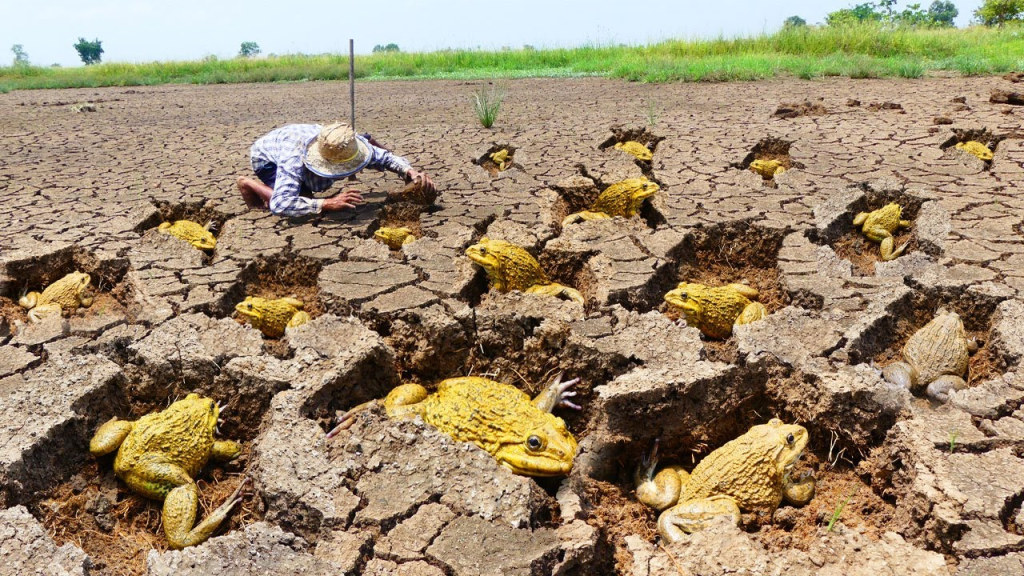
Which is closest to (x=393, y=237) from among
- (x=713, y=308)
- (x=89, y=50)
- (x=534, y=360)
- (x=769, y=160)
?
(x=534, y=360)

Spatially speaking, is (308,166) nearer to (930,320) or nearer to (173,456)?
(173,456)

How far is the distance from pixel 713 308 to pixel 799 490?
4.19ft

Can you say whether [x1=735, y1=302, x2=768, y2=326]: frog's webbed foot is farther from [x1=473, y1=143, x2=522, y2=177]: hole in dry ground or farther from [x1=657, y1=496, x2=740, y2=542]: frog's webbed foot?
[x1=473, y1=143, x2=522, y2=177]: hole in dry ground

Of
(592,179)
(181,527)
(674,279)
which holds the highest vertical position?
(592,179)

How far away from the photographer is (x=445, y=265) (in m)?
4.68

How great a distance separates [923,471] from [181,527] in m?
3.03

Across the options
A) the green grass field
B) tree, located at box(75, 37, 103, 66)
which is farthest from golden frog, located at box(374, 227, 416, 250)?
tree, located at box(75, 37, 103, 66)

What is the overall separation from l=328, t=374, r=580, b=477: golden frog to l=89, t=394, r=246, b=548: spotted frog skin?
0.62 metres

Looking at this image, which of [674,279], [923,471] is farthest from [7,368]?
[923,471]

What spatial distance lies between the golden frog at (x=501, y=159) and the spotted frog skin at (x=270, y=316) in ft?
11.7

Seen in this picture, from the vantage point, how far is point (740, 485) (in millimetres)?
2924

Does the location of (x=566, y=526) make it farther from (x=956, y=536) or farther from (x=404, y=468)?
(x=956, y=536)

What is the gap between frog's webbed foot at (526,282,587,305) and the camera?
4.31 metres

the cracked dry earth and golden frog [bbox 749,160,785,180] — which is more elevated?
golden frog [bbox 749,160,785,180]
